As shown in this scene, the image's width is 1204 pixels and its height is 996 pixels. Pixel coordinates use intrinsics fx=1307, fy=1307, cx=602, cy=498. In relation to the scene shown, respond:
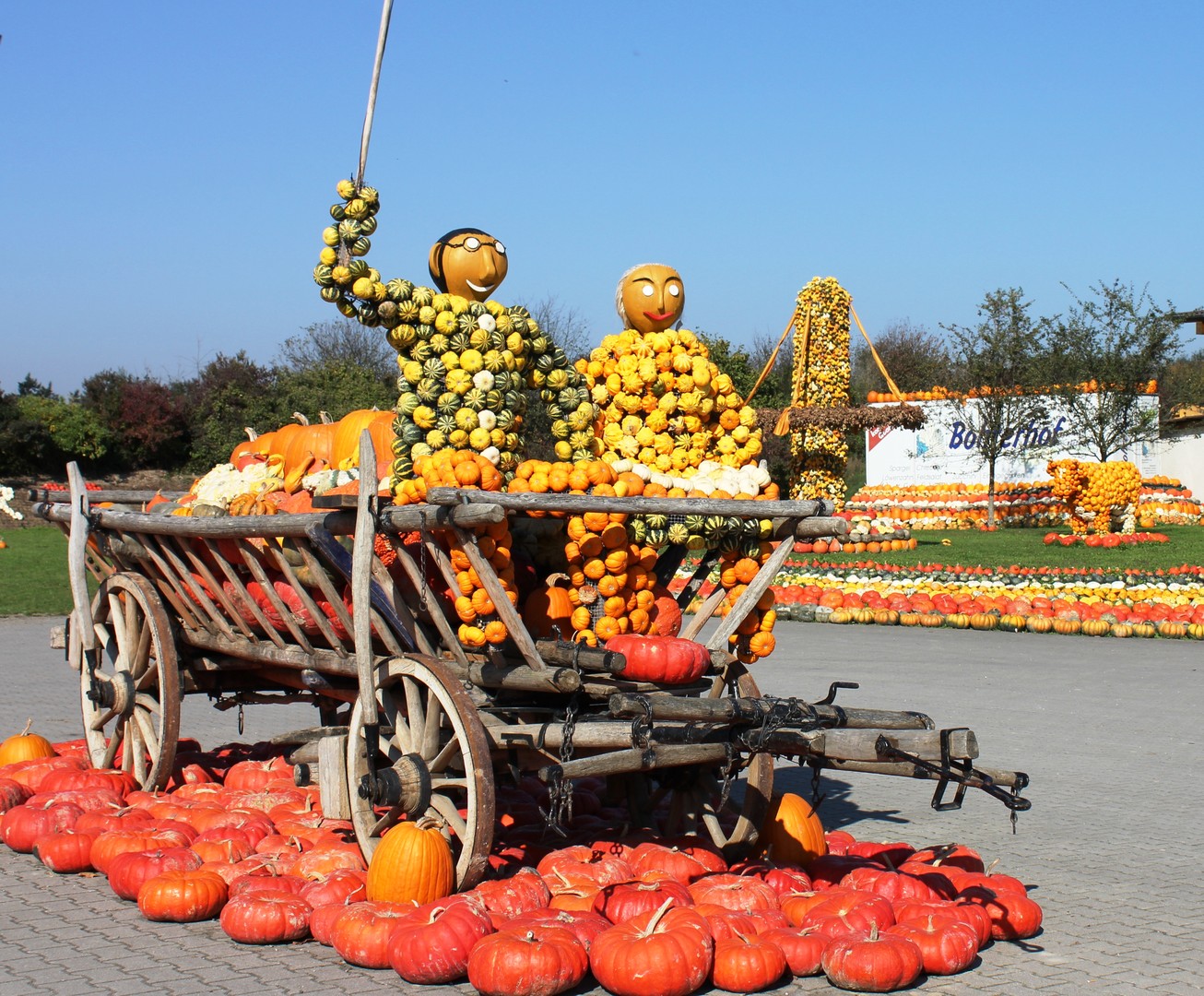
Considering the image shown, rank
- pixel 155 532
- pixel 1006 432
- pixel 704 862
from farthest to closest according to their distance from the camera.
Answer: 1. pixel 1006 432
2. pixel 155 532
3. pixel 704 862

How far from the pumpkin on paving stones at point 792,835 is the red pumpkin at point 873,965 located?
48.0 inches

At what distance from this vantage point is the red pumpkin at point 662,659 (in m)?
4.89

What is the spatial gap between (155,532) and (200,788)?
4.47 feet

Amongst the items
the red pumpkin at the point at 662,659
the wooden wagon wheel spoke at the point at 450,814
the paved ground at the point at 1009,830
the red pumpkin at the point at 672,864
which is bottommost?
the paved ground at the point at 1009,830

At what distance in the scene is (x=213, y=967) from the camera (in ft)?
14.7

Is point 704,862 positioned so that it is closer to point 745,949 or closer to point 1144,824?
point 745,949

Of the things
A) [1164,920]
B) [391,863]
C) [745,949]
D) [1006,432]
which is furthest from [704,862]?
[1006,432]

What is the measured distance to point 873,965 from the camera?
4.17 metres

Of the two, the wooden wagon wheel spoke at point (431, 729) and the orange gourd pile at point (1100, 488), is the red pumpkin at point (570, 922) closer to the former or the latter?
the wooden wagon wheel spoke at point (431, 729)

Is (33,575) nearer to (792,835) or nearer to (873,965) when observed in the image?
(792,835)

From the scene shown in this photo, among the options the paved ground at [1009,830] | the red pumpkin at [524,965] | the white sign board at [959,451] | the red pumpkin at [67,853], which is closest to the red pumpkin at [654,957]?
the red pumpkin at [524,965]

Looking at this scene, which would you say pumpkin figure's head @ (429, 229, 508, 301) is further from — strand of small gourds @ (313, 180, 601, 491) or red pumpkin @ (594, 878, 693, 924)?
red pumpkin @ (594, 878, 693, 924)

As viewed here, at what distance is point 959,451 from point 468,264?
101 feet

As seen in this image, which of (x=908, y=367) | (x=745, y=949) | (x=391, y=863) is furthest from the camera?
(x=908, y=367)
